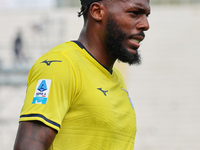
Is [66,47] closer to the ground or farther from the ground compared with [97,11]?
closer to the ground

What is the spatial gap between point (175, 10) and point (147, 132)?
27.9 feet

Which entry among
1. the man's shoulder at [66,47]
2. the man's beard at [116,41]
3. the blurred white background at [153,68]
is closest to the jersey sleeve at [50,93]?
the man's shoulder at [66,47]

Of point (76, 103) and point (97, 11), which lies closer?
point (76, 103)

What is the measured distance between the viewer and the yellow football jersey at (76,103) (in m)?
1.63

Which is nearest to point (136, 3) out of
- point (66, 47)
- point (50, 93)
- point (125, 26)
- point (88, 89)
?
point (125, 26)

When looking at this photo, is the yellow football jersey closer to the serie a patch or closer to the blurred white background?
the serie a patch

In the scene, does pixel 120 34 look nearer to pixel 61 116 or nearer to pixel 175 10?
pixel 61 116

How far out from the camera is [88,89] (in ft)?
5.83

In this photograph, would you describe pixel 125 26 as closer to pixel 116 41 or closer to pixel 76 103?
pixel 116 41

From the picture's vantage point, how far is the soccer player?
1606 mm

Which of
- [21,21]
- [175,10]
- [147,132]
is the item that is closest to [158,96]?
[147,132]

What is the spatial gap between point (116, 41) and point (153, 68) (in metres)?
15.8

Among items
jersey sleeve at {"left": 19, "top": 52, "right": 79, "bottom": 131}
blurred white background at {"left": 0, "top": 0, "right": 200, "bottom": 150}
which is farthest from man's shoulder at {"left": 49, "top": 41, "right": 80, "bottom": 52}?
blurred white background at {"left": 0, "top": 0, "right": 200, "bottom": 150}

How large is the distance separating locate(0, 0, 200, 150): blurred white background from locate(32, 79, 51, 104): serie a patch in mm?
8538
